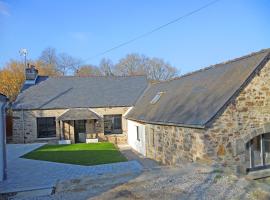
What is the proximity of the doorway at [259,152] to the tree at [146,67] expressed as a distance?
3933cm

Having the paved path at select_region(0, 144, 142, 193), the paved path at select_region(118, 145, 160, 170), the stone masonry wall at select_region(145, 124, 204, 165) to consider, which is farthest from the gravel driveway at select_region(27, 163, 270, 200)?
the paved path at select_region(118, 145, 160, 170)

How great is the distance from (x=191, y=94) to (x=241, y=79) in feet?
10.5

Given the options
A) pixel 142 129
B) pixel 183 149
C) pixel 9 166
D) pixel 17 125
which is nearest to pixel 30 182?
pixel 9 166

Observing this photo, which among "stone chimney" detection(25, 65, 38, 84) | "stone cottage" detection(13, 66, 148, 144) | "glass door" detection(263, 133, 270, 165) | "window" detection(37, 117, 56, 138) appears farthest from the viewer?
"stone chimney" detection(25, 65, 38, 84)

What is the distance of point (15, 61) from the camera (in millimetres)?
43656

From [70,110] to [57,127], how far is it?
168 centimetres

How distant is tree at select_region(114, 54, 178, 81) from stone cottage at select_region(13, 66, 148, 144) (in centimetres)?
2431

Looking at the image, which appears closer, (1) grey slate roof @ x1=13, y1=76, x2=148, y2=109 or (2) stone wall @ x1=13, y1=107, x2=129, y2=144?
(2) stone wall @ x1=13, y1=107, x2=129, y2=144

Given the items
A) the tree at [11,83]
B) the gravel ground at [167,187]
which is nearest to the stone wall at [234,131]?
the gravel ground at [167,187]

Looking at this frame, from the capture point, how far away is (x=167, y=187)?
7.45 metres

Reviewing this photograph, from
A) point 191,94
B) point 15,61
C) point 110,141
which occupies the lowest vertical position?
point 110,141

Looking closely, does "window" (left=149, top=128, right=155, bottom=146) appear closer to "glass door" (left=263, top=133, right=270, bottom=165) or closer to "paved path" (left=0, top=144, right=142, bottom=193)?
"paved path" (left=0, top=144, right=142, bottom=193)

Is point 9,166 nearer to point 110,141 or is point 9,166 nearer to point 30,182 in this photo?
point 30,182

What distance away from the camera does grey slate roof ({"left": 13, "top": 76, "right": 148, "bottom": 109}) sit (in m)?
25.0
